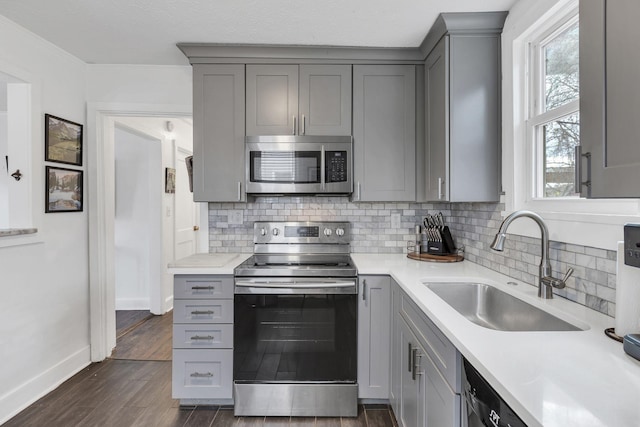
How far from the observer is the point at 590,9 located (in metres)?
0.84

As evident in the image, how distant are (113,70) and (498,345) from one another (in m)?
3.13

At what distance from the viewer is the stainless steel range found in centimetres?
208

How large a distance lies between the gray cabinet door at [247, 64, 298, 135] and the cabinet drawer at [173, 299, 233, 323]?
1.15m

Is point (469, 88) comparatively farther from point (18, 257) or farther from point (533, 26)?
point (18, 257)

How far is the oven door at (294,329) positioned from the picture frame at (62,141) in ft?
5.17

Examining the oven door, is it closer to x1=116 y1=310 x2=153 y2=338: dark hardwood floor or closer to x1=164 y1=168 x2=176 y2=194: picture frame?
x1=116 y1=310 x2=153 y2=338: dark hardwood floor

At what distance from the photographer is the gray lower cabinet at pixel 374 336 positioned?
213 centimetres

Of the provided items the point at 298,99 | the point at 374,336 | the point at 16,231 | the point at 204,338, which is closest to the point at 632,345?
the point at 374,336

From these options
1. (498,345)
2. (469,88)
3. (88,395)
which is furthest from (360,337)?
(88,395)

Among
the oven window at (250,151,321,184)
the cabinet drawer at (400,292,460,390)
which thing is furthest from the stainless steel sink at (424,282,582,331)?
the oven window at (250,151,321,184)

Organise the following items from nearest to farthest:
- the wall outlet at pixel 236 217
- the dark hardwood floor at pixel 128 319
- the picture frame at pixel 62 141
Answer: the picture frame at pixel 62 141
the wall outlet at pixel 236 217
the dark hardwood floor at pixel 128 319

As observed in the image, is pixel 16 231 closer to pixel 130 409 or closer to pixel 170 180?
pixel 130 409


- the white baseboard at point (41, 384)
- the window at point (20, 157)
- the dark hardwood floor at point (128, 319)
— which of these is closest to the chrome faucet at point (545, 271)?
the window at point (20, 157)

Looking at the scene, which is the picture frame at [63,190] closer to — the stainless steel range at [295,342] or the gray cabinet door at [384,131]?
the stainless steel range at [295,342]
